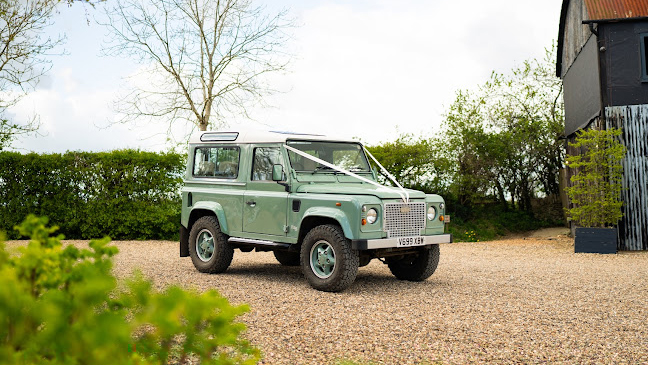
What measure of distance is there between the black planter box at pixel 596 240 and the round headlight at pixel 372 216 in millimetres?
7918

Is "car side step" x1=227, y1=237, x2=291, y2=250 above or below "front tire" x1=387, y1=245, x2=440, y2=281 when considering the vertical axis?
→ above

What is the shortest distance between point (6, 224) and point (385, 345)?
44.0 ft

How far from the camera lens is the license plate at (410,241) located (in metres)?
7.48

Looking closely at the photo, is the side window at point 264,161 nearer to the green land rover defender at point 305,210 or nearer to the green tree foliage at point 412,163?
the green land rover defender at point 305,210

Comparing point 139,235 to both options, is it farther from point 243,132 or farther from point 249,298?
point 249,298

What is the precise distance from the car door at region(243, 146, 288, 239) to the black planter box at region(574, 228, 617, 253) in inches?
326

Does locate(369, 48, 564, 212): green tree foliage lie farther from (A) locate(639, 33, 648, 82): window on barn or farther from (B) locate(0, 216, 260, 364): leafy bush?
(B) locate(0, 216, 260, 364): leafy bush

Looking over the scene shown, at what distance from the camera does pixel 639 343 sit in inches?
211

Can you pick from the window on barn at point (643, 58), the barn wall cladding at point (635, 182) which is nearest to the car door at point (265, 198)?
the barn wall cladding at point (635, 182)

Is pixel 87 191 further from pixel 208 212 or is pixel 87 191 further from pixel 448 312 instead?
pixel 448 312

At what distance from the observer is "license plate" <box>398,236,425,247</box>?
7483mm

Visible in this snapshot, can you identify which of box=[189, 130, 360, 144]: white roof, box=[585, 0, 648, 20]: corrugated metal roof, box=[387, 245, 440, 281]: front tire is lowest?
box=[387, 245, 440, 281]: front tire

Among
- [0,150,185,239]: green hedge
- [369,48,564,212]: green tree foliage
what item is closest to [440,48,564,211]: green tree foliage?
[369,48,564,212]: green tree foliage

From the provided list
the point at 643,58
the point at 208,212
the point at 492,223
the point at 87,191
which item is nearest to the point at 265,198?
the point at 208,212
